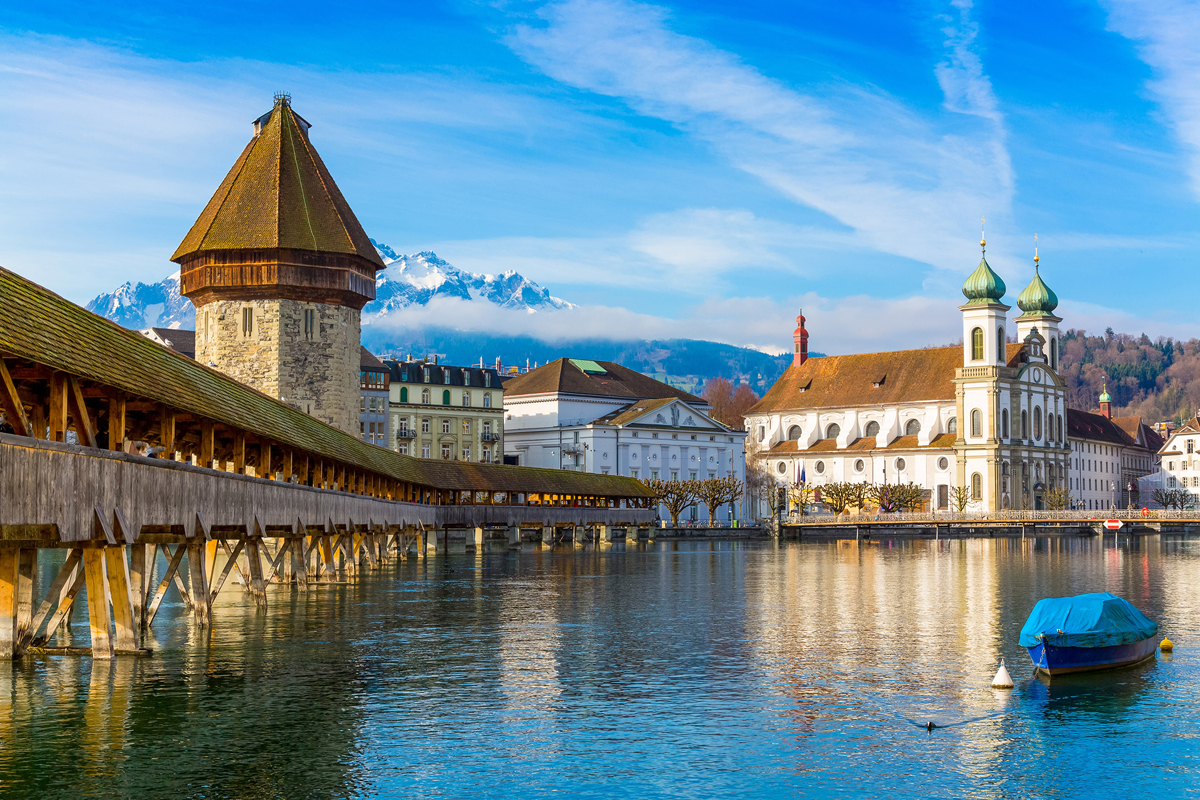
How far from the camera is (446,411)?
11694cm

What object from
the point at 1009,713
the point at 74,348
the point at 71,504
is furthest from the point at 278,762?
the point at 1009,713

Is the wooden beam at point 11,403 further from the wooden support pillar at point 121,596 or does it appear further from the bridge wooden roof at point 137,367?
the wooden support pillar at point 121,596

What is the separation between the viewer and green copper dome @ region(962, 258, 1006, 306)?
142 m

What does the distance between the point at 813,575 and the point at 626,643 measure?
28.1 m

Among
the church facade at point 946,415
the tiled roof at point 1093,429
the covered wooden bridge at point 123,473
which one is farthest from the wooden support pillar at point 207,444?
the tiled roof at point 1093,429

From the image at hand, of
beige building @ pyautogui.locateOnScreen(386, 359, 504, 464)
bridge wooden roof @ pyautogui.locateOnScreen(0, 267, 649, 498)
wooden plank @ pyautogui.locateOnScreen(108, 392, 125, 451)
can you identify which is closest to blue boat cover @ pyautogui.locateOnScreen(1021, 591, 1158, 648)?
bridge wooden roof @ pyautogui.locateOnScreen(0, 267, 649, 498)

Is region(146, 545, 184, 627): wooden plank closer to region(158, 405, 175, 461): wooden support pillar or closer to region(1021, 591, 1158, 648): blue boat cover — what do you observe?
region(158, 405, 175, 461): wooden support pillar

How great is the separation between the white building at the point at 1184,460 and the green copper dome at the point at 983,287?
Answer: 45.0m

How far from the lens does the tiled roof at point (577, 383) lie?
125 m

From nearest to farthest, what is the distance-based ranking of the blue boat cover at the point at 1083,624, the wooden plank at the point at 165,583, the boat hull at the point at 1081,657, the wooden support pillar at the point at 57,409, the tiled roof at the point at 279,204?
1. the wooden support pillar at the point at 57,409
2. the boat hull at the point at 1081,657
3. the blue boat cover at the point at 1083,624
4. the wooden plank at the point at 165,583
5. the tiled roof at the point at 279,204

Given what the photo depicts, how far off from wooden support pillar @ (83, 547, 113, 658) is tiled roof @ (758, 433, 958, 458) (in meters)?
123

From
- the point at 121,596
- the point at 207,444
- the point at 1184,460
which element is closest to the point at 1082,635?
the point at 121,596

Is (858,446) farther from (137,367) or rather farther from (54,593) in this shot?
(54,593)

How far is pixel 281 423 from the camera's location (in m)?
35.9
